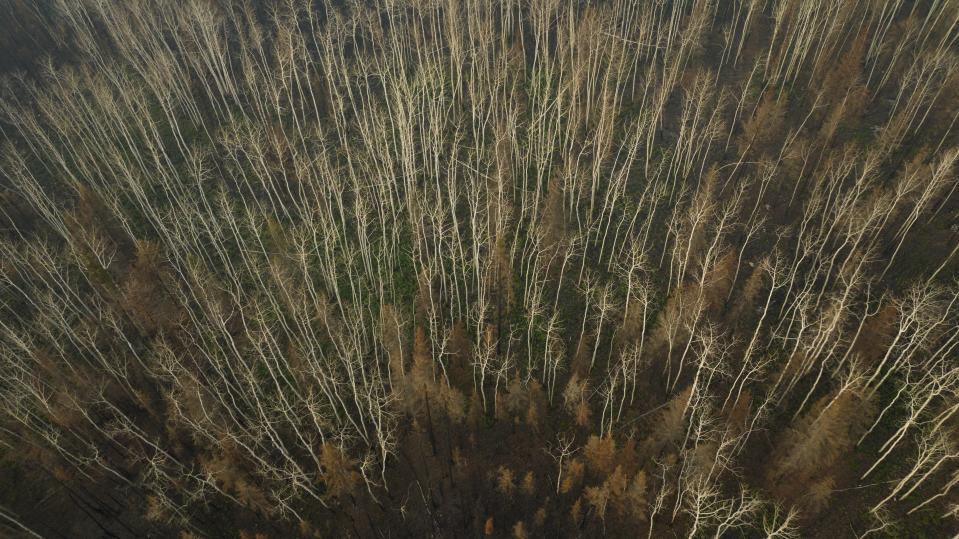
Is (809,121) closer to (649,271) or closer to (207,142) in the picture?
(649,271)

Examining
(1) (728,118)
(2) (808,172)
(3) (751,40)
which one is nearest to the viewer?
(2) (808,172)

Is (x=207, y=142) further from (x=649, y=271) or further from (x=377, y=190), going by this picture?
(x=649, y=271)

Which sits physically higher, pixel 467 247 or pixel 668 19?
pixel 668 19

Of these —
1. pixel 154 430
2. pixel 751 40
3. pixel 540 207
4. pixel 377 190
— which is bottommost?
pixel 154 430

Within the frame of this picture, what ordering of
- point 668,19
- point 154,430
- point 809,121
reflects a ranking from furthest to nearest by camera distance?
1. point 668,19
2. point 809,121
3. point 154,430

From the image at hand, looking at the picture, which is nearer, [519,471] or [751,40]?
[519,471]

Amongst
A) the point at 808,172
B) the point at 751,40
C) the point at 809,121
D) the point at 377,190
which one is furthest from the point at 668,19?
the point at 377,190
